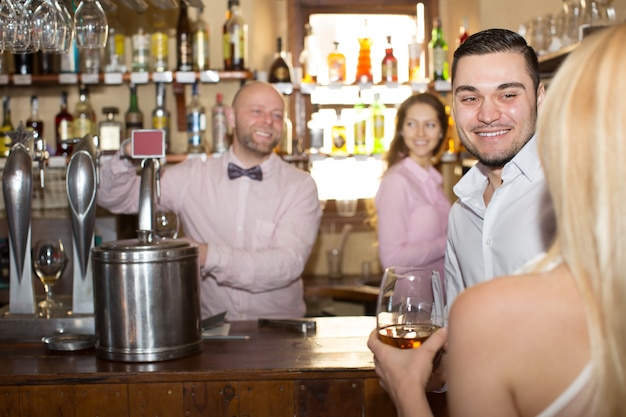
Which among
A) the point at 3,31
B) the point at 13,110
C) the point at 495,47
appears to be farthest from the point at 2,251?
the point at 495,47

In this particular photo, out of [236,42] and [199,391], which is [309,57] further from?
[199,391]

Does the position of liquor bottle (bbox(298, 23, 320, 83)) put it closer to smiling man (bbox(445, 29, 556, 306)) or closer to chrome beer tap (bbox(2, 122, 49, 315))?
chrome beer tap (bbox(2, 122, 49, 315))

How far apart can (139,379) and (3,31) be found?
3.74ft

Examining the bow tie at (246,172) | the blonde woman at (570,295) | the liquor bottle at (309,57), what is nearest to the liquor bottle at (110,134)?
the liquor bottle at (309,57)

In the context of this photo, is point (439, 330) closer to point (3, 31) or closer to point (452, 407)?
point (452, 407)

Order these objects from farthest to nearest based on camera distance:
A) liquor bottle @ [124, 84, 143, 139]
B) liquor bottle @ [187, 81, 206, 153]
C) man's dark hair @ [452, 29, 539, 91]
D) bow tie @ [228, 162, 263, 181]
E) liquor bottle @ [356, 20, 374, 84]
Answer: liquor bottle @ [356, 20, 374, 84], liquor bottle @ [124, 84, 143, 139], liquor bottle @ [187, 81, 206, 153], bow tie @ [228, 162, 263, 181], man's dark hair @ [452, 29, 539, 91]

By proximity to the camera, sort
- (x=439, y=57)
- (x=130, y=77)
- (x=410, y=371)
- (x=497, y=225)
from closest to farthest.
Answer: (x=410, y=371)
(x=497, y=225)
(x=130, y=77)
(x=439, y=57)

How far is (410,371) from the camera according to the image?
1.35 meters

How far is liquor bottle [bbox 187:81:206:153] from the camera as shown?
451cm

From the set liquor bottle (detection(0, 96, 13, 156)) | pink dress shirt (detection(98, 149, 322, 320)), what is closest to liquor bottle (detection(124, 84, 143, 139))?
liquor bottle (detection(0, 96, 13, 156))

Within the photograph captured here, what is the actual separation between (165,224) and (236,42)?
2.20 meters

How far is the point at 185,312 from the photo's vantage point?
227 cm

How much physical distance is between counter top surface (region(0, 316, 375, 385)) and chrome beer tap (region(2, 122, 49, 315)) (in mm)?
165

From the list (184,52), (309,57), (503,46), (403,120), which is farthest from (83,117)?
(503,46)
